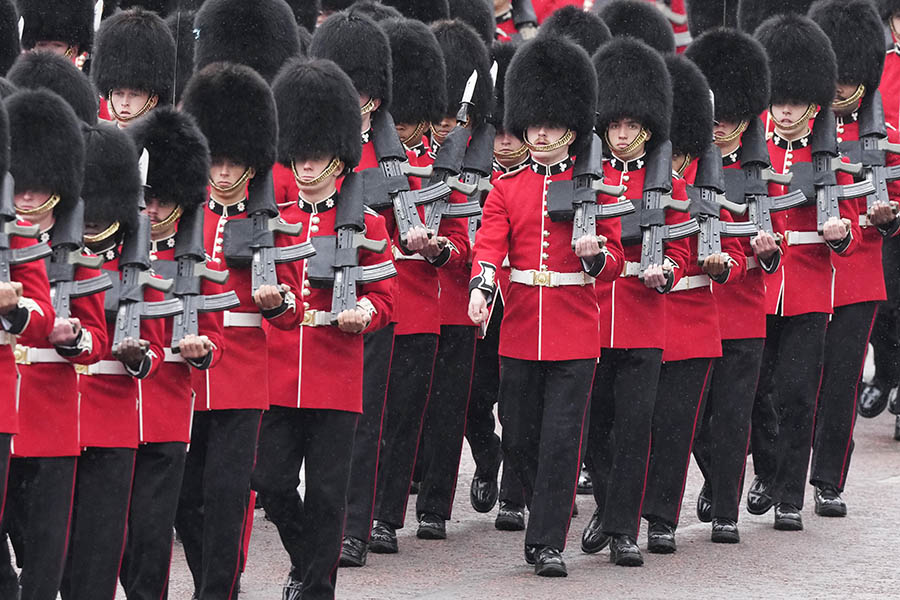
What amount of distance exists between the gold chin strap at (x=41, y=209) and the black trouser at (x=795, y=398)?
3307 mm

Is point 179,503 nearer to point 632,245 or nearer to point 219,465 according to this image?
point 219,465

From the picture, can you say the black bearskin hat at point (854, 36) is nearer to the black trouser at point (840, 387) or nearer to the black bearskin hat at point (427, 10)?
the black trouser at point (840, 387)

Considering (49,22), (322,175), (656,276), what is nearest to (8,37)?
(49,22)

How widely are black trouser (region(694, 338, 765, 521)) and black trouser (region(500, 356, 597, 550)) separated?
86cm

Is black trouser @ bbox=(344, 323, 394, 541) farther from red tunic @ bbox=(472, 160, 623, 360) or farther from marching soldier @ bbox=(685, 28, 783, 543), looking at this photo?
marching soldier @ bbox=(685, 28, 783, 543)

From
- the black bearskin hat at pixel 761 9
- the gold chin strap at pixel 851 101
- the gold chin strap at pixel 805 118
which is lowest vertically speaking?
the gold chin strap at pixel 805 118

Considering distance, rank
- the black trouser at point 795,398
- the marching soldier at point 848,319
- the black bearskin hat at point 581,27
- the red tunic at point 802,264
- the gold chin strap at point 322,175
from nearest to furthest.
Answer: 1. the gold chin strap at point 322,175
2. the black trouser at point 795,398
3. the red tunic at point 802,264
4. the marching soldier at point 848,319
5. the black bearskin hat at point 581,27

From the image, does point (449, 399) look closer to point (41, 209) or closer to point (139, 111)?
point (139, 111)

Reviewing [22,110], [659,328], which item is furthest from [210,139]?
[659,328]

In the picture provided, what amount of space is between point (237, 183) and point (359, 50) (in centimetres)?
131

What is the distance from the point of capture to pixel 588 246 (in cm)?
639

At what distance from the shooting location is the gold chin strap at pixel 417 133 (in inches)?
286

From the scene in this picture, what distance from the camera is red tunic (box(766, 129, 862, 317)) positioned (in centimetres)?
762

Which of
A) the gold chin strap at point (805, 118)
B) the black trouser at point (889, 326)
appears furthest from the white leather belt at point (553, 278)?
the black trouser at point (889, 326)
